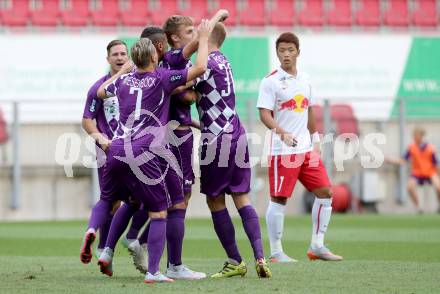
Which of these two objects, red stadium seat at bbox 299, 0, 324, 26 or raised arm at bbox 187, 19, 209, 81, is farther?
red stadium seat at bbox 299, 0, 324, 26

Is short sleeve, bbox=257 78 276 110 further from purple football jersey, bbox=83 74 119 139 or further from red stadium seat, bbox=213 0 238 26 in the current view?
red stadium seat, bbox=213 0 238 26

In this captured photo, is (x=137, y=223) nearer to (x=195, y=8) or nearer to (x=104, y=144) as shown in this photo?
(x=104, y=144)

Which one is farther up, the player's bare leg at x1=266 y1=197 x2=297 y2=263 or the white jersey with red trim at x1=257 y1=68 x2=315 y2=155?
the white jersey with red trim at x1=257 y1=68 x2=315 y2=155

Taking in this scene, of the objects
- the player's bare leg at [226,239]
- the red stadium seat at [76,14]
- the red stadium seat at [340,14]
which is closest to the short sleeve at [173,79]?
the player's bare leg at [226,239]

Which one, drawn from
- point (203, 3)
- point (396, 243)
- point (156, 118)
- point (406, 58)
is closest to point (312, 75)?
point (406, 58)

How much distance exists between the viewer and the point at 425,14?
22.7 metres

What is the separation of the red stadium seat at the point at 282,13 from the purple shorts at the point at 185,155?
1454 centimetres

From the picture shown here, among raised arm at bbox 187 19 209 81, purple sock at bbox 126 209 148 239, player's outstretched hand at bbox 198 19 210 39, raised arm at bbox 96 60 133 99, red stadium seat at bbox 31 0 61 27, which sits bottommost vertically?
purple sock at bbox 126 209 148 239

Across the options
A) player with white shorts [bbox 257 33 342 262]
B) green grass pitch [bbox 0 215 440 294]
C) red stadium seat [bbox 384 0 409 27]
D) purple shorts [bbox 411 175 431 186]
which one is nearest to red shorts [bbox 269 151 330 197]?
player with white shorts [bbox 257 33 342 262]

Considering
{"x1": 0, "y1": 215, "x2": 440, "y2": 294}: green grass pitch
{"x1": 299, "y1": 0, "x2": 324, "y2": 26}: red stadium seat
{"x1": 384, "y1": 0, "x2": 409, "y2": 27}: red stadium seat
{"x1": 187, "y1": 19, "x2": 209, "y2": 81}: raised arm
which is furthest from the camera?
{"x1": 384, "y1": 0, "x2": 409, "y2": 27}: red stadium seat

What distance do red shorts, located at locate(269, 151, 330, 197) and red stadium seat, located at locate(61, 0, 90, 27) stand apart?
482 inches

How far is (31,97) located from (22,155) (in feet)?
3.56

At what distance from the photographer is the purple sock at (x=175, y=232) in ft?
24.6

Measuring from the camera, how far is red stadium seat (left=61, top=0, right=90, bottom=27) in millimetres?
20922
